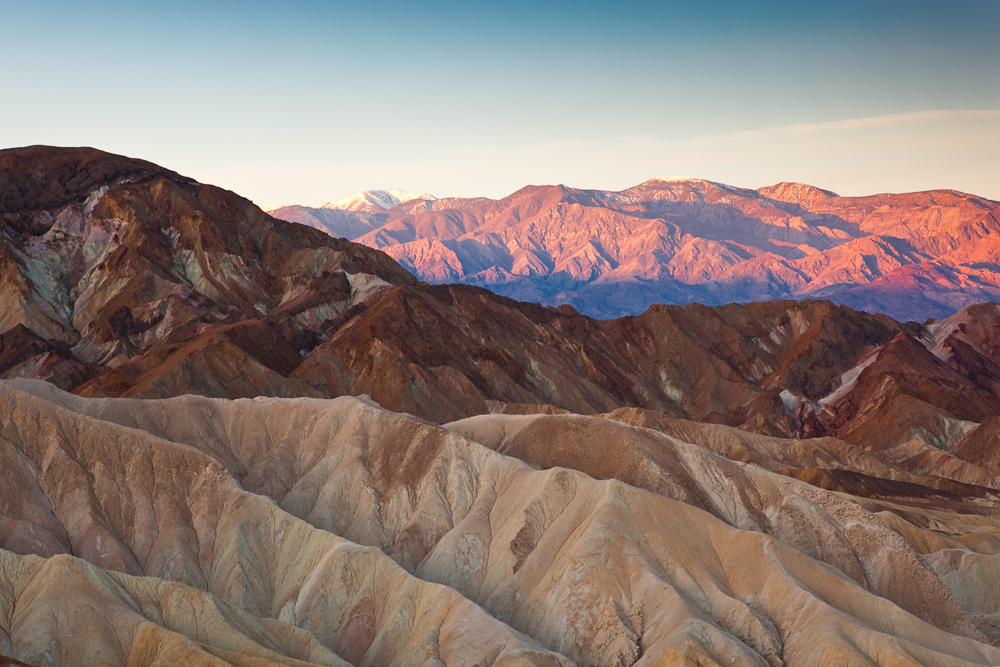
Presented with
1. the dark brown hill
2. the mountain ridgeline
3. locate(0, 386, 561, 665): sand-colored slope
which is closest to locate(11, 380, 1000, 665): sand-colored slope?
the mountain ridgeline

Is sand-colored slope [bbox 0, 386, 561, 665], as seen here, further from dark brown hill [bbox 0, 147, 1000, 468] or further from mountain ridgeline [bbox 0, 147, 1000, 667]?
dark brown hill [bbox 0, 147, 1000, 468]

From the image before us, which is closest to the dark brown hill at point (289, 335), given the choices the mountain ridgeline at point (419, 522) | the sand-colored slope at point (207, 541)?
the mountain ridgeline at point (419, 522)

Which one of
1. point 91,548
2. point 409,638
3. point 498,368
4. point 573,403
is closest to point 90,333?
point 498,368

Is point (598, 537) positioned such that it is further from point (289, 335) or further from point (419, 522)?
point (289, 335)

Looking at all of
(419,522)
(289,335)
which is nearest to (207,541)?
(419,522)

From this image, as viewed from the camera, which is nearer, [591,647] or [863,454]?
[591,647]

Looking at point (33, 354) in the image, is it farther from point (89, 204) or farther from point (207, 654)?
point (207, 654)

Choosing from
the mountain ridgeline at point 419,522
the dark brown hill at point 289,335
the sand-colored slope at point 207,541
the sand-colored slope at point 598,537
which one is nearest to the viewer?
the mountain ridgeline at point 419,522

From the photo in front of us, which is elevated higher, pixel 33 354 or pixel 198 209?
pixel 198 209

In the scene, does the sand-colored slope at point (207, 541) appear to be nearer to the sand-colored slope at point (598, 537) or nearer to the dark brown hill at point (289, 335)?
the sand-colored slope at point (598, 537)

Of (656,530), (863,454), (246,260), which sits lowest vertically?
(863,454)
